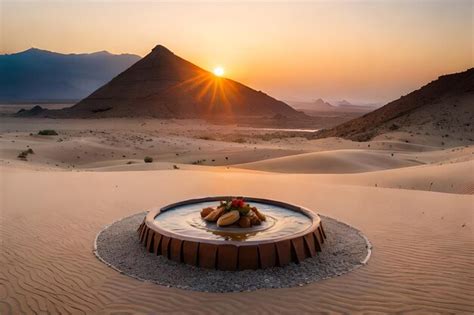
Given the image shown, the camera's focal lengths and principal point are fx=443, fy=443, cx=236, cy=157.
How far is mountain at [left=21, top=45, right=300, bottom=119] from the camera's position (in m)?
89.2

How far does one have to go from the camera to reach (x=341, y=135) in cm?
4809

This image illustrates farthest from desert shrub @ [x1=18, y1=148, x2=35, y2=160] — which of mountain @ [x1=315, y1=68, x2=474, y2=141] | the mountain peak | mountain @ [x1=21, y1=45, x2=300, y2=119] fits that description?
the mountain peak

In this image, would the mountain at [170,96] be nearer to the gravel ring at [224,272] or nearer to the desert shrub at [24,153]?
the desert shrub at [24,153]

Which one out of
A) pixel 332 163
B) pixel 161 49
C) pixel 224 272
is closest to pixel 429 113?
pixel 332 163

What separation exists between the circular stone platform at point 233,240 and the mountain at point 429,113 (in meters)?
34.8

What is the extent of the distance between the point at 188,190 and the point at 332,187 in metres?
5.05

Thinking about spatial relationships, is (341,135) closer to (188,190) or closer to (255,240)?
(188,190)

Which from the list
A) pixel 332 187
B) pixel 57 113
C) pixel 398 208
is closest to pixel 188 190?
pixel 332 187

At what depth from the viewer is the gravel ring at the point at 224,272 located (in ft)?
21.7

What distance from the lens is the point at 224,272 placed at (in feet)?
22.9

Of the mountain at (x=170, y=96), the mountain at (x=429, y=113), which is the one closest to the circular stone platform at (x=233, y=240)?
the mountain at (x=429, y=113)

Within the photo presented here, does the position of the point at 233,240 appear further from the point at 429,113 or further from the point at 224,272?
the point at 429,113

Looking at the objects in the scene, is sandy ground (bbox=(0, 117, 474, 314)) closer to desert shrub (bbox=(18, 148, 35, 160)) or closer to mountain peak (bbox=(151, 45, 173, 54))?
desert shrub (bbox=(18, 148, 35, 160))

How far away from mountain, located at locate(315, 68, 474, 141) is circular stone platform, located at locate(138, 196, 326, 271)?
34.8 meters
